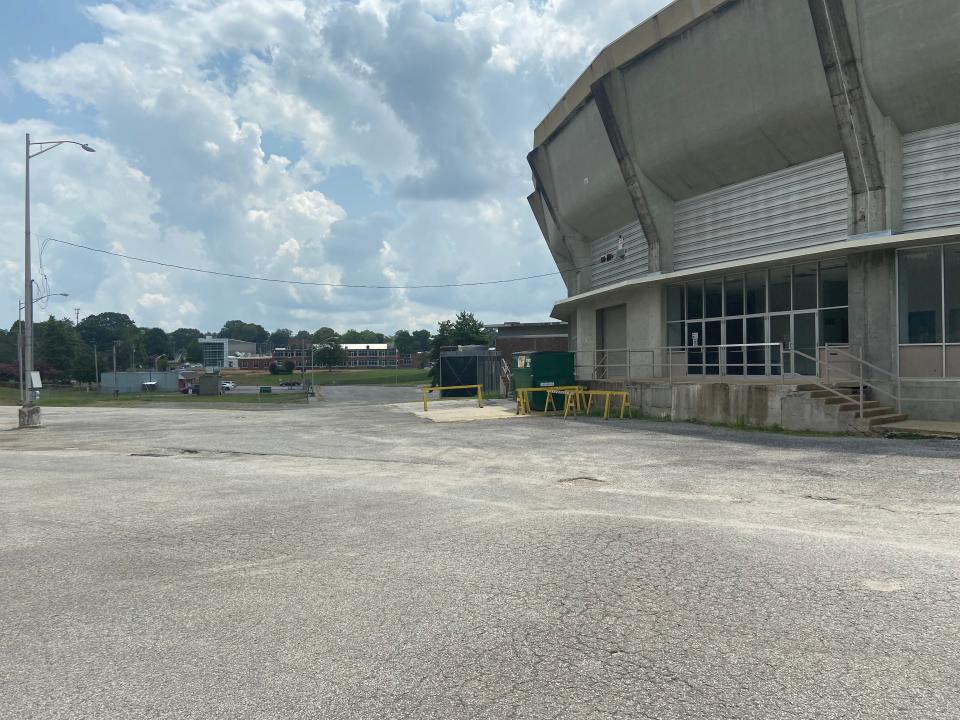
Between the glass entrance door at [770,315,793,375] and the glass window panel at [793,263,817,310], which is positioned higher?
the glass window panel at [793,263,817,310]

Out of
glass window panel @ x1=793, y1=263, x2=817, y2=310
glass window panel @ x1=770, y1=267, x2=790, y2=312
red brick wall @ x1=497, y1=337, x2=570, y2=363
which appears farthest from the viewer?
red brick wall @ x1=497, y1=337, x2=570, y2=363

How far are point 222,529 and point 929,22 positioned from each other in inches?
774

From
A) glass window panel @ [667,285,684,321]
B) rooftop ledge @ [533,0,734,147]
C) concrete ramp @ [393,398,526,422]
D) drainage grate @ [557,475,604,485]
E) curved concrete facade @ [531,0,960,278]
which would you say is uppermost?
rooftop ledge @ [533,0,734,147]

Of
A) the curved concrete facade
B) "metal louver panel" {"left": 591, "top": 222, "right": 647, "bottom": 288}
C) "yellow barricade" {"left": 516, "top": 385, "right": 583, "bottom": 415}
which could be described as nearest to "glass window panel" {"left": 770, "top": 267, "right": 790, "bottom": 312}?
the curved concrete facade

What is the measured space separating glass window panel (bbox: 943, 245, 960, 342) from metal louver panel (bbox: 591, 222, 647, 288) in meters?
10.6

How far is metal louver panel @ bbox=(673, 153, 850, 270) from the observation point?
19089mm

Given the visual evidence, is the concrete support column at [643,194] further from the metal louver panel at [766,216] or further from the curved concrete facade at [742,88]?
the metal louver panel at [766,216]

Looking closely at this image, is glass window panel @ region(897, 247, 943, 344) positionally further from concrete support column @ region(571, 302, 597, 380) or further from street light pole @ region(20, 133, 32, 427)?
street light pole @ region(20, 133, 32, 427)

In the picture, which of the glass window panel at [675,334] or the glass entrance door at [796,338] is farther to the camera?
the glass window panel at [675,334]

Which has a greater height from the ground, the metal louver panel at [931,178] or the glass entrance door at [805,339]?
the metal louver panel at [931,178]

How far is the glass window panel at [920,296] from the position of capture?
1711cm

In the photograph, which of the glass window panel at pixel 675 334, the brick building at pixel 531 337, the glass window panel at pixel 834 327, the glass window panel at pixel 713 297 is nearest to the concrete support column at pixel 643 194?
the glass window panel at pixel 713 297

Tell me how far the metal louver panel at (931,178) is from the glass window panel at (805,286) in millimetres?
3100

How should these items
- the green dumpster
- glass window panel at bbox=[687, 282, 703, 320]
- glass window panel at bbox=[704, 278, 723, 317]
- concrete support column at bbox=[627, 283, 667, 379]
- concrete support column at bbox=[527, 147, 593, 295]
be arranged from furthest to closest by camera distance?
1. concrete support column at bbox=[527, 147, 593, 295]
2. concrete support column at bbox=[627, 283, 667, 379]
3. the green dumpster
4. glass window panel at bbox=[687, 282, 703, 320]
5. glass window panel at bbox=[704, 278, 723, 317]
